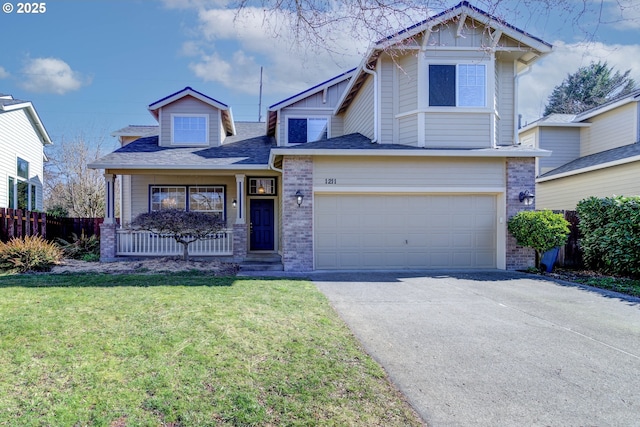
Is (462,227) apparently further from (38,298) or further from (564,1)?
(38,298)

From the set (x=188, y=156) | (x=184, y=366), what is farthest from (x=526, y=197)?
(x=188, y=156)

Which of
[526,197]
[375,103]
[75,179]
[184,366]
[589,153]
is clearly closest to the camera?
[184,366]

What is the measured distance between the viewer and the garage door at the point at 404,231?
394 inches

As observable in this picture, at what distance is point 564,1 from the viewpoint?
3740 mm

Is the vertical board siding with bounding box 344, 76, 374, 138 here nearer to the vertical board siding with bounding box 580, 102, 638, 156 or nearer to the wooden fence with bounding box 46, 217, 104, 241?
the wooden fence with bounding box 46, 217, 104, 241

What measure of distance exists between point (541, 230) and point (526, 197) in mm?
1235

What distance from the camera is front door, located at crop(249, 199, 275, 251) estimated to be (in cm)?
1348

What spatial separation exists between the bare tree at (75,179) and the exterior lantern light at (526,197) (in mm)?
21051

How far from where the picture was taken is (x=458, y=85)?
9.86 metres

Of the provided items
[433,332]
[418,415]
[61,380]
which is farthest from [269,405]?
[433,332]

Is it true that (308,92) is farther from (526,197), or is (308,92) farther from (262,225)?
(526,197)

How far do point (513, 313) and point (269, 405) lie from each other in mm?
4350

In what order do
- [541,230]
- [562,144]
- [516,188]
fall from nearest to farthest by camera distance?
[541,230], [516,188], [562,144]

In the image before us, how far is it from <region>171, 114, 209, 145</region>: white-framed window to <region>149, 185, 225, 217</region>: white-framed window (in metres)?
1.76
